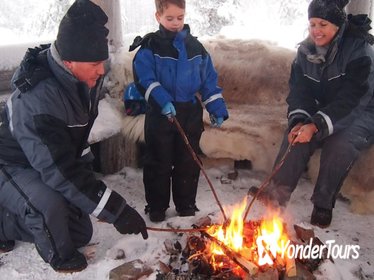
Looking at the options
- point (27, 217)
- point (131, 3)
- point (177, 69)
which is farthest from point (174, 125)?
point (131, 3)

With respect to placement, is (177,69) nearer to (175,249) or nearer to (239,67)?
(175,249)

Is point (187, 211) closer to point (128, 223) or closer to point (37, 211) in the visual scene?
point (128, 223)

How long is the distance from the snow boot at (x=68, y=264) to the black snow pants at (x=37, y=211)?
0.03m

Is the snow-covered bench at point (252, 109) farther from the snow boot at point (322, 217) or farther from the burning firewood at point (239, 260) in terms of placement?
the burning firewood at point (239, 260)

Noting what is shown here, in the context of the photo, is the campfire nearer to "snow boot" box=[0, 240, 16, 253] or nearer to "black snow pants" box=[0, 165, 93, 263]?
"black snow pants" box=[0, 165, 93, 263]

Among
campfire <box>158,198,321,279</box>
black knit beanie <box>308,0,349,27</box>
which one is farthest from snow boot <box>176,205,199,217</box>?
black knit beanie <box>308,0,349,27</box>

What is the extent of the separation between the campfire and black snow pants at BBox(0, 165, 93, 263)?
0.72m

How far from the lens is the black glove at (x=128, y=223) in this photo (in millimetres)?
→ 2398

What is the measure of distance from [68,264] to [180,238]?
774 mm

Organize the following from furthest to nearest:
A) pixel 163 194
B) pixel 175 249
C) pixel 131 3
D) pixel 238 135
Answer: pixel 131 3 → pixel 238 135 → pixel 163 194 → pixel 175 249

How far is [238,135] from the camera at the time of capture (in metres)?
3.89

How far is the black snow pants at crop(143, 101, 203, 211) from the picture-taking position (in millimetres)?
3086

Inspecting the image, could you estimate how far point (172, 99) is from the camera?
2.93 m

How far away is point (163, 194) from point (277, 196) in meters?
1.00
